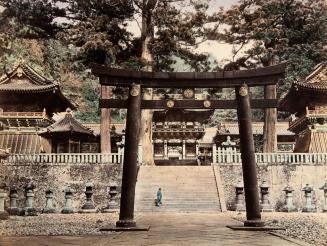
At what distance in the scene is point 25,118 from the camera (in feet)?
103

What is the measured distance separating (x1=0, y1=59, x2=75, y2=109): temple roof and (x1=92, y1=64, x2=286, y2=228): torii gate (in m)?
19.0

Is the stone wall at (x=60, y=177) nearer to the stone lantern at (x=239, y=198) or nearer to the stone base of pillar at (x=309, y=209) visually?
the stone lantern at (x=239, y=198)

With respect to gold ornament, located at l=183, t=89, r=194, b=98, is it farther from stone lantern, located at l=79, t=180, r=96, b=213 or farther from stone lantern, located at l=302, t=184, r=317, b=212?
stone lantern, located at l=302, t=184, r=317, b=212

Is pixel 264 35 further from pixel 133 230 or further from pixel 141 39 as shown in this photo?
pixel 133 230

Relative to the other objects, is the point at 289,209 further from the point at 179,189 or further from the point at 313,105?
the point at 313,105

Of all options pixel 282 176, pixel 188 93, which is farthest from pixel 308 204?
pixel 188 93

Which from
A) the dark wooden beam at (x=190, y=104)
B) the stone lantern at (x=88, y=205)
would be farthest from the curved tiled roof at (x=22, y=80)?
the dark wooden beam at (x=190, y=104)

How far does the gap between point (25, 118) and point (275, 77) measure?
22.6 m

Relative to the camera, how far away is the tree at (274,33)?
93.5 ft

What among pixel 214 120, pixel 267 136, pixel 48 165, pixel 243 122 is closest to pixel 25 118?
pixel 48 165

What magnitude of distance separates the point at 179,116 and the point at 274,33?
1207 cm

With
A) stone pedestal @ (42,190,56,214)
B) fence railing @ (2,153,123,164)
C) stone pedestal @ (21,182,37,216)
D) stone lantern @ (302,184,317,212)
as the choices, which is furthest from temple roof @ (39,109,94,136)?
stone lantern @ (302,184,317,212)

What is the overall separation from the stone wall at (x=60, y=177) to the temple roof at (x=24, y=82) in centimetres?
687

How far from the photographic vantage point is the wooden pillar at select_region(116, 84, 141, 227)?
1132 cm
